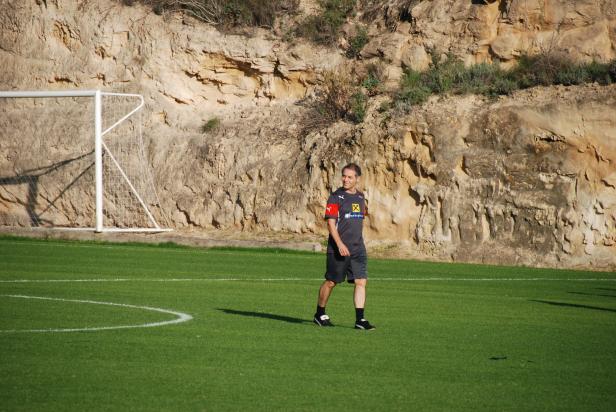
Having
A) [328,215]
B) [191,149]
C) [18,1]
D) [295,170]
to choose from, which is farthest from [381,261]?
[18,1]

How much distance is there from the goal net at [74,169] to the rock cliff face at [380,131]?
232 millimetres

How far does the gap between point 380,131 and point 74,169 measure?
12049 mm

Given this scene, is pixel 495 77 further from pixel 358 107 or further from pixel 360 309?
pixel 360 309

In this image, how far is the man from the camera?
45.2ft

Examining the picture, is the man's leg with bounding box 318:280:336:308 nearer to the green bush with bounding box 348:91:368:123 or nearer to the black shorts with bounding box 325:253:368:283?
the black shorts with bounding box 325:253:368:283

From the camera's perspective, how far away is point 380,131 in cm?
3681

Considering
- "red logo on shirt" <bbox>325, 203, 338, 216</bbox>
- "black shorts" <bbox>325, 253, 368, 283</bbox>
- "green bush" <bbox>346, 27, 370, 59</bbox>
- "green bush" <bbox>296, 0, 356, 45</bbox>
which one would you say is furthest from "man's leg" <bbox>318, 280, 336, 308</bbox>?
"green bush" <bbox>296, 0, 356, 45</bbox>

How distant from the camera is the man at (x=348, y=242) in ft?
45.2

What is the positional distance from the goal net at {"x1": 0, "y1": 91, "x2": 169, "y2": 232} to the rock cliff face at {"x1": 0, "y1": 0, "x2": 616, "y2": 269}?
232 millimetres

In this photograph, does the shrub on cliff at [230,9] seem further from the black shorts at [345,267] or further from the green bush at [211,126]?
the black shorts at [345,267]

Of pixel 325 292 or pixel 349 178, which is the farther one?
pixel 325 292

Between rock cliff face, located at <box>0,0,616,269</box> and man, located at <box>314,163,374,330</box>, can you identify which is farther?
rock cliff face, located at <box>0,0,616,269</box>

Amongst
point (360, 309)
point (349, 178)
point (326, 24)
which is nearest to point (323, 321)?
point (360, 309)

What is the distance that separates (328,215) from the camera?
1377cm
